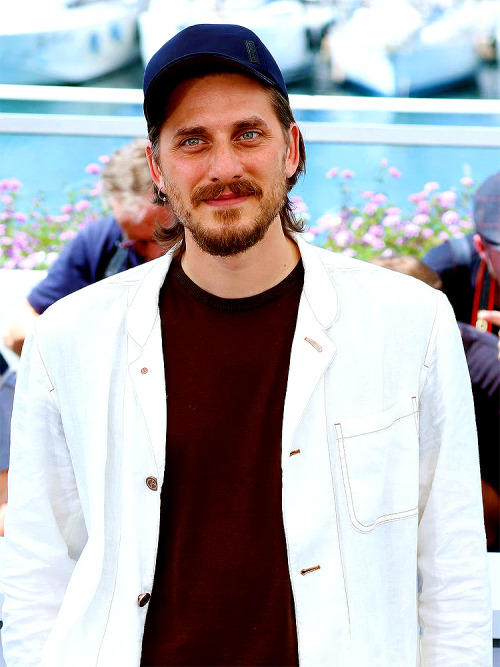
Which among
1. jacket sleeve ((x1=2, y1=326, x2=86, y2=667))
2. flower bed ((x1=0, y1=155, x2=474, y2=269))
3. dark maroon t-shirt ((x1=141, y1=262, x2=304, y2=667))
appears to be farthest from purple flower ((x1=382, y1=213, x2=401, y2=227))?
jacket sleeve ((x1=2, y1=326, x2=86, y2=667))

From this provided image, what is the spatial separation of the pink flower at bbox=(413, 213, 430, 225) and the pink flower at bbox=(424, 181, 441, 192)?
2.8 inches

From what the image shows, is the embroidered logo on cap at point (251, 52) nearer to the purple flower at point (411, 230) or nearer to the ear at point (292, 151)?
the ear at point (292, 151)

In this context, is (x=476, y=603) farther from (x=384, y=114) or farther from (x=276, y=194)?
(x=384, y=114)

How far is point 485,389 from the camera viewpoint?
2.29 metres

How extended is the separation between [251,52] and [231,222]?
296mm

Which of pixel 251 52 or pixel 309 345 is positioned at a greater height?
pixel 251 52

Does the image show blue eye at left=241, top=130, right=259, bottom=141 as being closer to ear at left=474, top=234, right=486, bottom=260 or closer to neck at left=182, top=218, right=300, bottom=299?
neck at left=182, top=218, right=300, bottom=299

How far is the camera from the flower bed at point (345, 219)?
7.58 feet

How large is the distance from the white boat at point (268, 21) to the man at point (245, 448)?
0.81 metres

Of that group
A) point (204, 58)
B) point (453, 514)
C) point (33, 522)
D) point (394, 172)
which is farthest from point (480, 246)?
point (33, 522)

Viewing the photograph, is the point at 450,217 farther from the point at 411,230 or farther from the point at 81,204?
the point at 81,204

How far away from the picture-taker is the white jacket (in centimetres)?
140

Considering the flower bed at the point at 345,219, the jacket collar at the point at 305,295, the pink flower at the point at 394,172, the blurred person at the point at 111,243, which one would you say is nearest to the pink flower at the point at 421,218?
the flower bed at the point at 345,219

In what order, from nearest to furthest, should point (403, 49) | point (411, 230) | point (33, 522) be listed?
point (33, 522) → point (403, 49) → point (411, 230)
